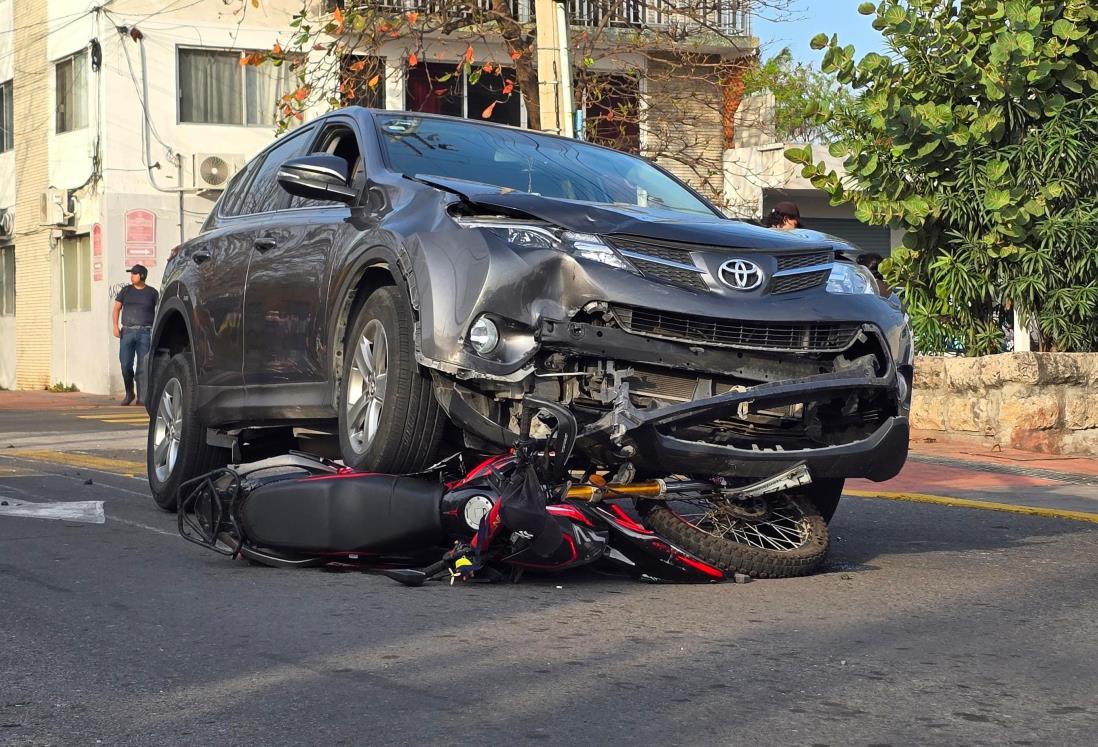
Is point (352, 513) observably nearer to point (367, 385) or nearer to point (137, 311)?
point (367, 385)

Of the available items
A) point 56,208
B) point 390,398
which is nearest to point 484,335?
point 390,398

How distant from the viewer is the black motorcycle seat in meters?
6.05

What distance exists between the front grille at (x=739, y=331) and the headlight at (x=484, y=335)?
438 millimetres

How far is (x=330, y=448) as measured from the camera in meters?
7.74

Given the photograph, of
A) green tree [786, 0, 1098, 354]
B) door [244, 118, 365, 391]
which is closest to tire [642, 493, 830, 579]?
door [244, 118, 365, 391]

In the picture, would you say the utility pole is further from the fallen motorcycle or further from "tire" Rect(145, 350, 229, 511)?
the fallen motorcycle

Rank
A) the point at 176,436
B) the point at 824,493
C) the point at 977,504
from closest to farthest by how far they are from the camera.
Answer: the point at 824,493, the point at 176,436, the point at 977,504

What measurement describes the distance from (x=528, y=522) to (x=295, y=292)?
204cm

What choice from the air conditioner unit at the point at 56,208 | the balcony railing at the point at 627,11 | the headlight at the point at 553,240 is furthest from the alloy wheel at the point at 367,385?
the air conditioner unit at the point at 56,208

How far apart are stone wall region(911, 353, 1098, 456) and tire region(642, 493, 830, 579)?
23.4 feet

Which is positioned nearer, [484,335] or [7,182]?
[484,335]

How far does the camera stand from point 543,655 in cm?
478

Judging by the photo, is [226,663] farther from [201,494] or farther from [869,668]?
[201,494]

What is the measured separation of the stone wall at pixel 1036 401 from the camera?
1317 centimetres
